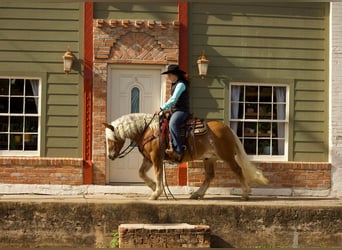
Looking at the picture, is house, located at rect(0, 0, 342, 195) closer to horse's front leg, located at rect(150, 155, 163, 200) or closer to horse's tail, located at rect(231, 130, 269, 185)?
horse's tail, located at rect(231, 130, 269, 185)

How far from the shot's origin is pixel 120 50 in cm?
1139

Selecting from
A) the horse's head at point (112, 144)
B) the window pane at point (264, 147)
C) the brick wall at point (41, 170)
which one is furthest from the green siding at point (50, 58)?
the window pane at point (264, 147)

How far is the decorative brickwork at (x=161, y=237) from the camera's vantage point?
346 inches

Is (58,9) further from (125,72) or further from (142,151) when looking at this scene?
(142,151)

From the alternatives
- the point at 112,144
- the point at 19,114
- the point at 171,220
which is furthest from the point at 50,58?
the point at 171,220

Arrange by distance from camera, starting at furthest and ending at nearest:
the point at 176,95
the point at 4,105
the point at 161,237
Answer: the point at 4,105 < the point at 176,95 < the point at 161,237

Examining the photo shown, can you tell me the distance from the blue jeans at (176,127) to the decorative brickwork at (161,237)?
1.63 m

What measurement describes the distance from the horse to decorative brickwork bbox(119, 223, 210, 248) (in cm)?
128

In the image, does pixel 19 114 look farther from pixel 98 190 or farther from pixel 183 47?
pixel 183 47

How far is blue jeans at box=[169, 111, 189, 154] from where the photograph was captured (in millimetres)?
9977

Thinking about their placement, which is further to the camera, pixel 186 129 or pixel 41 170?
pixel 41 170

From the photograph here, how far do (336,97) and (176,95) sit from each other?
3709 mm

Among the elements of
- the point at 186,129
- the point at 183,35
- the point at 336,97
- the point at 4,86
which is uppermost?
the point at 183,35

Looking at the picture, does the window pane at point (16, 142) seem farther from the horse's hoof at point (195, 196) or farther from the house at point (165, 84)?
the horse's hoof at point (195, 196)
